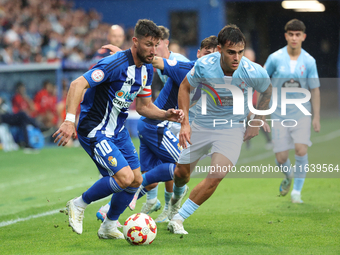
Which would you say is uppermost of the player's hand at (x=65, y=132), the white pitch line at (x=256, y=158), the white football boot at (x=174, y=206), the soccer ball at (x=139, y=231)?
the player's hand at (x=65, y=132)

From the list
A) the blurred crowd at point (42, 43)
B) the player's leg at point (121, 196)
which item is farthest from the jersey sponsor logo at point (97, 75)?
the blurred crowd at point (42, 43)

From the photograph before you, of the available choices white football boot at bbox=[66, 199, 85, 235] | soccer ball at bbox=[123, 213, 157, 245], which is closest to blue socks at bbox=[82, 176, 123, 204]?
white football boot at bbox=[66, 199, 85, 235]

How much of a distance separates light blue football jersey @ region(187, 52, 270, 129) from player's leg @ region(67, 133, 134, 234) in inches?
45.5

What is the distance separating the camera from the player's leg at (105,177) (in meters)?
4.73

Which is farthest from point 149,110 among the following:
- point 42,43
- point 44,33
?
point 44,33

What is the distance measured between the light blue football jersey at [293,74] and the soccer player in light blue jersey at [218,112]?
6.45ft

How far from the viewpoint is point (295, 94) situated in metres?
7.29

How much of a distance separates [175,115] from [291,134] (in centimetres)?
287

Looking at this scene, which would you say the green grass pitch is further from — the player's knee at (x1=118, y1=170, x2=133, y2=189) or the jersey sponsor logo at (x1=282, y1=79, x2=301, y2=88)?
the jersey sponsor logo at (x1=282, y1=79, x2=301, y2=88)

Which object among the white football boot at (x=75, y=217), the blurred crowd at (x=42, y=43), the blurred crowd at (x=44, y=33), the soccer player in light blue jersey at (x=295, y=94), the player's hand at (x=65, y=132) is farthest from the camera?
the blurred crowd at (x=44, y=33)

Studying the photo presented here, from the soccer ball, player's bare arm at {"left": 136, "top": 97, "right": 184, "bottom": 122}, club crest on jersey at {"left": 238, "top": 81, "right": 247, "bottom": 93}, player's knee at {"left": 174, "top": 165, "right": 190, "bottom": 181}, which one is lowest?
the soccer ball

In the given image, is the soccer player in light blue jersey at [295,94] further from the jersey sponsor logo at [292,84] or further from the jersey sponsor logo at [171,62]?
the jersey sponsor logo at [171,62]

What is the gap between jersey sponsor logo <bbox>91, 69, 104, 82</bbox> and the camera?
462 centimetres

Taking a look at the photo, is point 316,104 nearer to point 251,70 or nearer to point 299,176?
point 299,176
